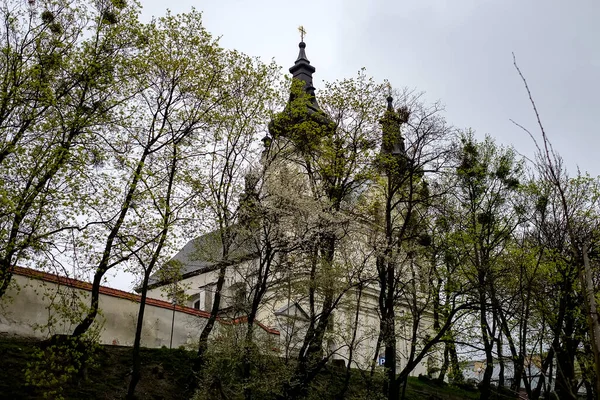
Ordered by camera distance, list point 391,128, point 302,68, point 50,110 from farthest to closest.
Answer: point 302,68
point 391,128
point 50,110

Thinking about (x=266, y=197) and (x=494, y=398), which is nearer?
(x=266, y=197)

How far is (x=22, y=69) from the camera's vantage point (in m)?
15.5

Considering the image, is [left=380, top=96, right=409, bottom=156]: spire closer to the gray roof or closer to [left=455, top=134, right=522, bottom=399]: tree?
[left=455, top=134, right=522, bottom=399]: tree

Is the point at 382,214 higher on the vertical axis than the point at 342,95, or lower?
lower

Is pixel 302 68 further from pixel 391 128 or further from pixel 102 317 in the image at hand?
pixel 102 317

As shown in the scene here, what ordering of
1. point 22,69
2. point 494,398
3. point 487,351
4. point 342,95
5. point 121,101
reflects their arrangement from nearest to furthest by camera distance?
point 22,69 → point 121,101 → point 487,351 → point 342,95 → point 494,398

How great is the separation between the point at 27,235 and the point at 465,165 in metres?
18.2

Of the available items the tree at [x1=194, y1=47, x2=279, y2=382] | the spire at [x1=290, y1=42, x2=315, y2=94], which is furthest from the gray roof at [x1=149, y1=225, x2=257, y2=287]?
the spire at [x1=290, y1=42, x2=315, y2=94]

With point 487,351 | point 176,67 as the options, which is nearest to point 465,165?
point 487,351

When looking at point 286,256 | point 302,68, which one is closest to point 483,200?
point 286,256

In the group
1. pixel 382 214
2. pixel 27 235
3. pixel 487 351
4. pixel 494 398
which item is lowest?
pixel 494 398

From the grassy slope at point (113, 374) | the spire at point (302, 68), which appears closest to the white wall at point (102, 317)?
the grassy slope at point (113, 374)

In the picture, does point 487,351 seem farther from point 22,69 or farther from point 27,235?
point 22,69

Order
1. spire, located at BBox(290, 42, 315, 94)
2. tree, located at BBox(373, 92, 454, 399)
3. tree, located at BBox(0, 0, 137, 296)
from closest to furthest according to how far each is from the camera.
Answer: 1. tree, located at BBox(0, 0, 137, 296)
2. tree, located at BBox(373, 92, 454, 399)
3. spire, located at BBox(290, 42, 315, 94)
